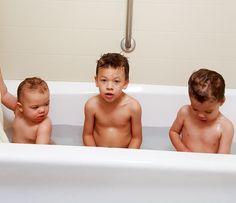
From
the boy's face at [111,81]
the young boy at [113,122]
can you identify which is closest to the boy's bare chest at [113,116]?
the young boy at [113,122]

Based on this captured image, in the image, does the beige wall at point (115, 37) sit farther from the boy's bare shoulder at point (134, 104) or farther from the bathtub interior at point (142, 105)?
the boy's bare shoulder at point (134, 104)

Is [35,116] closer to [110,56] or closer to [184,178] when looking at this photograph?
[110,56]

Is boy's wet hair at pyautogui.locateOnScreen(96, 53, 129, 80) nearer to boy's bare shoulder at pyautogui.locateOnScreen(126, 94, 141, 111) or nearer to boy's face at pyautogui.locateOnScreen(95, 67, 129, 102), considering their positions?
boy's face at pyautogui.locateOnScreen(95, 67, 129, 102)

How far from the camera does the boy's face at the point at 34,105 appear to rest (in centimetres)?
148

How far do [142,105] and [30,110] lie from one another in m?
0.50

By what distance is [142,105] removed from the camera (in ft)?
5.67

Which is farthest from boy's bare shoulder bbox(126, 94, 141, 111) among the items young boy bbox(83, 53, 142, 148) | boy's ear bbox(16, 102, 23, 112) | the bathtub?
the bathtub

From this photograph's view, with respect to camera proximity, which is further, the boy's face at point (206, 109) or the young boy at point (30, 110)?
the young boy at point (30, 110)

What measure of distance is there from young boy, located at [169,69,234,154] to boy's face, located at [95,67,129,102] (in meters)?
0.26

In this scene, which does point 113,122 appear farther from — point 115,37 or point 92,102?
point 115,37

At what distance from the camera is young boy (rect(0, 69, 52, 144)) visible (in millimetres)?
1491

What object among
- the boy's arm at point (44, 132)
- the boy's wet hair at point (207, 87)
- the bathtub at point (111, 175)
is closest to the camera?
the bathtub at point (111, 175)

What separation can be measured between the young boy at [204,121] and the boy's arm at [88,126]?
1.11ft

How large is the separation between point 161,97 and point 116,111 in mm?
237
